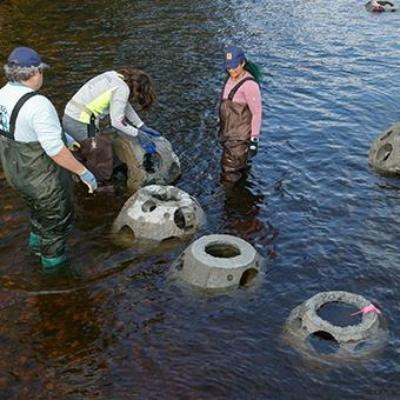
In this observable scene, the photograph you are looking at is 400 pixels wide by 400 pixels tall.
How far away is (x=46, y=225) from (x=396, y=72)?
13620mm

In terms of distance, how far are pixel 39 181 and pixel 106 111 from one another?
3.24m

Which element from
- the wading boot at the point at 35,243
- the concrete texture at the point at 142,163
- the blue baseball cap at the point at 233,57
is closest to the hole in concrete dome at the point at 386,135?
the blue baseball cap at the point at 233,57

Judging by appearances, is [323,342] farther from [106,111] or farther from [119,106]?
[106,111]

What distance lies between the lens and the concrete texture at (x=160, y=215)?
9.69m

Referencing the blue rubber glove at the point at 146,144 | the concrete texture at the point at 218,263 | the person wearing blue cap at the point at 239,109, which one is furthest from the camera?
the blue rubber glove at the point at 146,144

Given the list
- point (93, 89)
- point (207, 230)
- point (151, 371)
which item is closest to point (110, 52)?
point (93, 89)

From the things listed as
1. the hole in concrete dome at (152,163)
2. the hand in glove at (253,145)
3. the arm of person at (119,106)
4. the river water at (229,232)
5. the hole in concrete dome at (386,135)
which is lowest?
the river water at (229,232)

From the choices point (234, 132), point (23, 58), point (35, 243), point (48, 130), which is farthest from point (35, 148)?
point (234, 132)

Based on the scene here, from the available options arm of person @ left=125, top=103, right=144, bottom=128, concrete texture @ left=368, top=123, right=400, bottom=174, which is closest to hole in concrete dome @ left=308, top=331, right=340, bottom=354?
arm of person @ left=125, top=103, right=144, bottom=128

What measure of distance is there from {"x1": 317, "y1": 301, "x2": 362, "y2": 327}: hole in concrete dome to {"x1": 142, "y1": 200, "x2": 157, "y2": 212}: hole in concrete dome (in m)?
3.29

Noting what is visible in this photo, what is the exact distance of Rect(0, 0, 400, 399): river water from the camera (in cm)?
728

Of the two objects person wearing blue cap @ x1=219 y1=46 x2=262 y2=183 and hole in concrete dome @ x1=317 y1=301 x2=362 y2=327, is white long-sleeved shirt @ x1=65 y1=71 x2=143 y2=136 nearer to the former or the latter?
person wearing blue cap @ x1=219 y1=46 x2=262 y2=183

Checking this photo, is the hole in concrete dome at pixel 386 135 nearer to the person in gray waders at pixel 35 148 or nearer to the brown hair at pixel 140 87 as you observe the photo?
the brown hair at pixel 140 87

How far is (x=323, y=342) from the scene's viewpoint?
761 cm
